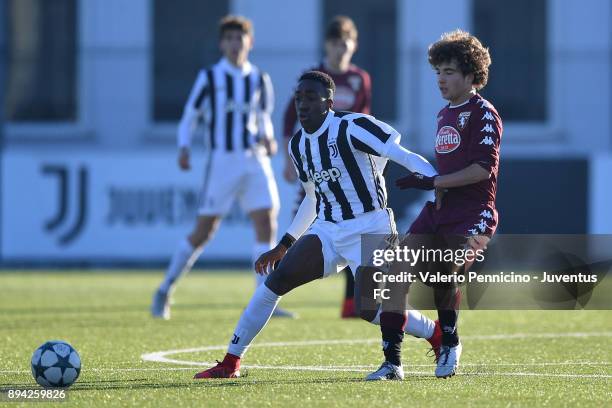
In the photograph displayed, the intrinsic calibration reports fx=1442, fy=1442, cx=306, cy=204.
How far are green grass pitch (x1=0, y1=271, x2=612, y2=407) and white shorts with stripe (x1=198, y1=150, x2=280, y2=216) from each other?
895 mm

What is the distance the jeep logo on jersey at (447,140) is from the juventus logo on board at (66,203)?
1087 centimetres

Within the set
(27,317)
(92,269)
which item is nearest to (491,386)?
(27,317)

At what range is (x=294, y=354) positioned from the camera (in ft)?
27.5

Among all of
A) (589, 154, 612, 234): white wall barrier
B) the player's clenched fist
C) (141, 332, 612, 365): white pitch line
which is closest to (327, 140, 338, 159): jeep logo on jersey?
the player's clenched fist

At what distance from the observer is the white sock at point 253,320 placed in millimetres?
7164

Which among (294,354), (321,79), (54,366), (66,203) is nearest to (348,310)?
(294,354)

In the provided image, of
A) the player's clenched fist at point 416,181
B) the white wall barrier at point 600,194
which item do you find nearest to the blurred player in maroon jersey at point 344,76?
the player's clenched fist at point 416,181

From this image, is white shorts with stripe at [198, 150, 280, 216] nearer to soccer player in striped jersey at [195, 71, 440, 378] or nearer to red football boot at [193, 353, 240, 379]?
soccer player in striped jersey at [195, 71, 440, 378]

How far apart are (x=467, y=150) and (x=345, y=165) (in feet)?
2.00

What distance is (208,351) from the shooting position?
859cm

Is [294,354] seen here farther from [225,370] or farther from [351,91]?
[351,91]

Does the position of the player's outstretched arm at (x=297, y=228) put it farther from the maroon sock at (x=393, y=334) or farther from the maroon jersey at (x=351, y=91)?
the maroon jersey at (x=351, y=91)

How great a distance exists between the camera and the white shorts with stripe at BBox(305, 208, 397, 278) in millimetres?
7137

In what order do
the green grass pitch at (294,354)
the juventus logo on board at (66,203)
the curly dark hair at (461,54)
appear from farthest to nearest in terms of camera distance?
the juventus logo on board at (66,203), the curly dark hair at (461,54), the green grass pitch at (294,354)
